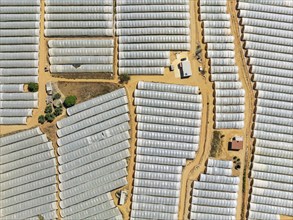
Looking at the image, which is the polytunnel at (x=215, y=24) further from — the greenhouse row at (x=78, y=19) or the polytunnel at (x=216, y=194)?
the polytunnel at (x=216, y=194)

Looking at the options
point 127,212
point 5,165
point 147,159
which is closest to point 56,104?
point 5,165

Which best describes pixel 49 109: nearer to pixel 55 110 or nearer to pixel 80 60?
pixel 55 110

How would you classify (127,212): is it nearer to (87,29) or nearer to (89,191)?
(89,191)

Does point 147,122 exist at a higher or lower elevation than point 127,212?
higher

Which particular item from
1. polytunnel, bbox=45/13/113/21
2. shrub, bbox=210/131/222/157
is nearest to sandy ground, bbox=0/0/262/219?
shrub, bbox=210/131/222/157

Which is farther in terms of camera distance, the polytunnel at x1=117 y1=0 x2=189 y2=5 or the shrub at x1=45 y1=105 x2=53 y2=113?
the polytunnel at x1=117 y1=0 x2=189 y2=5

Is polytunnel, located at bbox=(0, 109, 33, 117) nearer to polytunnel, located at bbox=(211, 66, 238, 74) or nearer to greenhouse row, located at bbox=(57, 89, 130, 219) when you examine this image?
greenhouse row, located at bbox=(57, 89, 130, 219)
